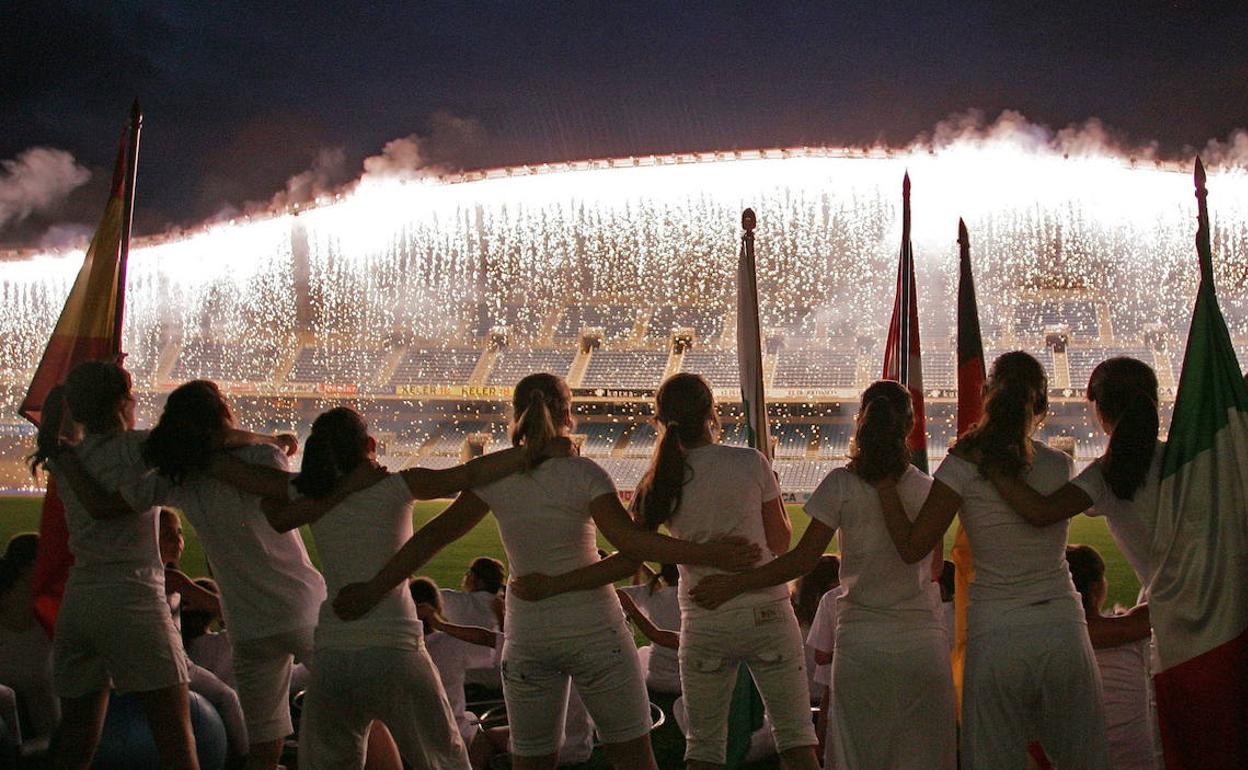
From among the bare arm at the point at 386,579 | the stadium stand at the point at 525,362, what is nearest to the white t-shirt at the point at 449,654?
the bare arm at the point at 386,579

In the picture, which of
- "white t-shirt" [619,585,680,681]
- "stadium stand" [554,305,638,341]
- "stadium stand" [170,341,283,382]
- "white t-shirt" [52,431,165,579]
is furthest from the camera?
"stadium stand" [170,341,283,382]

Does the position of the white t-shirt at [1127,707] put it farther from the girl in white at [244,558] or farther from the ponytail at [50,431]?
the ponytail at [50,431]

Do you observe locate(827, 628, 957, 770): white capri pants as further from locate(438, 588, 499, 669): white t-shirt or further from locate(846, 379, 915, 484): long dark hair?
locate(438, 588, 499, 669): white t-shirt

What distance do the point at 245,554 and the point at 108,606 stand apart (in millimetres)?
540

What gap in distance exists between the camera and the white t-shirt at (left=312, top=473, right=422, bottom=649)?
385 cm

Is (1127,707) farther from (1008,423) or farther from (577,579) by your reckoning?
(577,579)

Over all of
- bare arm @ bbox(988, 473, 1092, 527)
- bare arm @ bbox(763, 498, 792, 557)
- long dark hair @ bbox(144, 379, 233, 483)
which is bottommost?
bare arm @ bbox(763, 498, 792, 557)

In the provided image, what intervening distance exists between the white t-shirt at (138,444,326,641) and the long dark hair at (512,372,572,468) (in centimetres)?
93

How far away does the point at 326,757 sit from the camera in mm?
3832

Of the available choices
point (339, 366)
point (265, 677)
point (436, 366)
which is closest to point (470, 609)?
point (265, 677)

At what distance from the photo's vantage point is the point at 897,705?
3.67 m

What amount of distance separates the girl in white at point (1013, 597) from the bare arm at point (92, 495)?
2741 mm

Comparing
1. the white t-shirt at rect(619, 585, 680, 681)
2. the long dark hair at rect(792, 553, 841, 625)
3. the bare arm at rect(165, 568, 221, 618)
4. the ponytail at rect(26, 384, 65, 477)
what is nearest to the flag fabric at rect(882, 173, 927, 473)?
the long dark hair at rect(792, 553, 841, 625)

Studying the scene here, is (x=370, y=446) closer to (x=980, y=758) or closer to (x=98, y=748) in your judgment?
(x=98, y=748)
